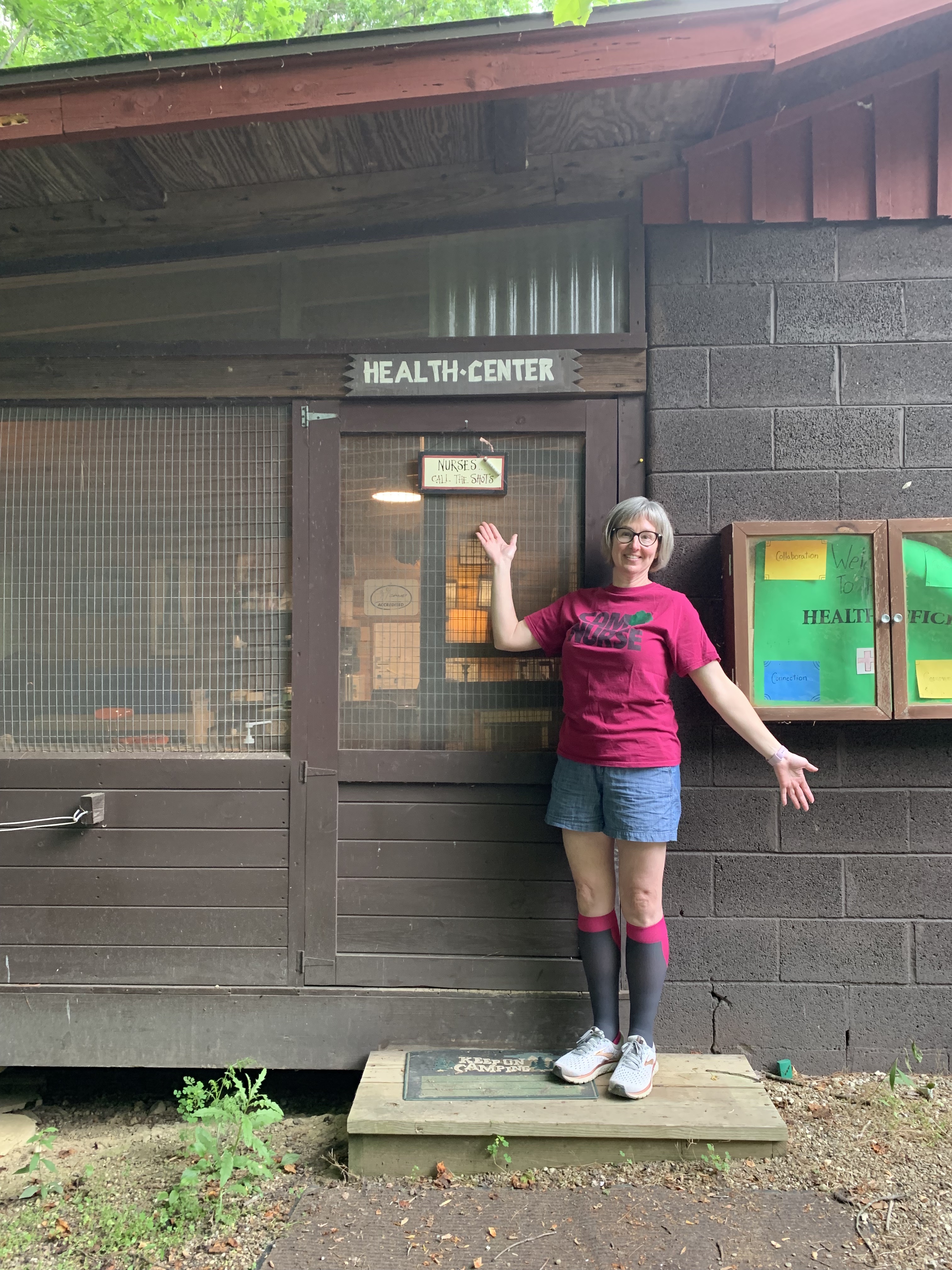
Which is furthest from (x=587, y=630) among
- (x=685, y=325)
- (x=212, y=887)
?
(x=212, y=887)

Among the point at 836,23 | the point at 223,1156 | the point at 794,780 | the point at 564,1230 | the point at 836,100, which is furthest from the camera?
the point at 836,100

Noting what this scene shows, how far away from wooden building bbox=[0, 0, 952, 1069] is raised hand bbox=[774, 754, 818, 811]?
1.21 ft

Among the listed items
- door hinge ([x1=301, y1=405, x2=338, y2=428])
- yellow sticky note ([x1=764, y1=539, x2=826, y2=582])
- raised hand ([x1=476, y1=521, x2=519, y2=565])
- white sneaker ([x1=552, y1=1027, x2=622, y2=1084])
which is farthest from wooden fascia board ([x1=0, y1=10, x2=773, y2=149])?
white sneaker ([x1=552, y1=1027, x2=622, y2=1084])

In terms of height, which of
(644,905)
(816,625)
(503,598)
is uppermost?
(503,598)

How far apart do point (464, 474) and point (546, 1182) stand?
2.52 metres

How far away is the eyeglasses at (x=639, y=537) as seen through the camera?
308 cm

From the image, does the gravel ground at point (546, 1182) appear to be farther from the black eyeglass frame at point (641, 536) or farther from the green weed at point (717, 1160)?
the black eyeglass frame at point (641, 536)

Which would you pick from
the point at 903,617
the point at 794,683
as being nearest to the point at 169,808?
the point at 794,683

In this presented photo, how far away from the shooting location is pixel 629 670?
3.03 metres

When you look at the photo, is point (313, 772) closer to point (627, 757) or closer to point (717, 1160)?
point (627, 757)

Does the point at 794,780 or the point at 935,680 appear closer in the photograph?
the point at 794,780

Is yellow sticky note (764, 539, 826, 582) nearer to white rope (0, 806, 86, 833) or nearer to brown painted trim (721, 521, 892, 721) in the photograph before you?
brown painted trim (721, 521, 892, 721)

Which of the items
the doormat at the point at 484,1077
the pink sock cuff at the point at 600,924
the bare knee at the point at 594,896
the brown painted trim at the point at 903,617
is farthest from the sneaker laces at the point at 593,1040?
the brown painted trim at the point at 903,617

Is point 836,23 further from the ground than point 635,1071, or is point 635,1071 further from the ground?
point 836,23
